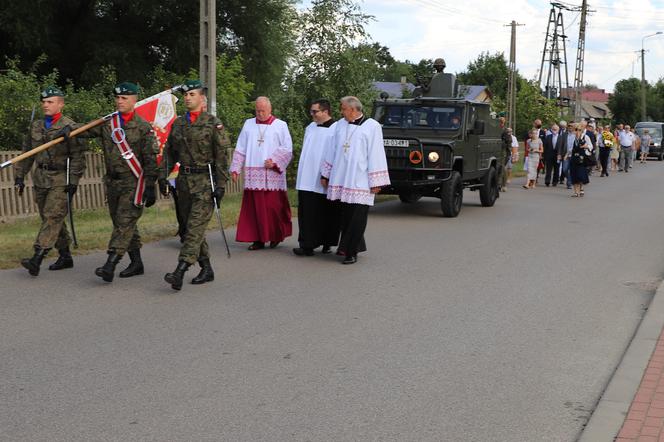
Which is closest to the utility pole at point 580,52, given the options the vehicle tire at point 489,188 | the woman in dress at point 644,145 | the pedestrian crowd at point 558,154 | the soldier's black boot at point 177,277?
the woman in dress at point 644,145

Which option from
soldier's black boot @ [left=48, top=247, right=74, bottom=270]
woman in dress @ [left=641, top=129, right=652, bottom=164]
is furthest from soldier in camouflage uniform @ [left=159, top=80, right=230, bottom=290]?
woman in dress @ [left=641, top=129, right=652, bottom=164]

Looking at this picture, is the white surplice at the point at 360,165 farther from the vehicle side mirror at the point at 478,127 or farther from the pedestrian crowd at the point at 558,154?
the pedestrian crowd at the point at 558,154

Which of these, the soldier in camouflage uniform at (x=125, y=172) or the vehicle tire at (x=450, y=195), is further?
the vehicle tire at (x=450, y=195)

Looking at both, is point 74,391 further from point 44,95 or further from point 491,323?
point 44,95

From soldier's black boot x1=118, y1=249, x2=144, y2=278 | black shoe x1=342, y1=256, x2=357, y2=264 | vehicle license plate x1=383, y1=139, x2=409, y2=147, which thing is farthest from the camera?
vehicle license plate x1=383, y1=139, x2=409, y2=147

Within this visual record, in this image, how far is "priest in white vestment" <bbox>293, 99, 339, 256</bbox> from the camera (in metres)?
10.7

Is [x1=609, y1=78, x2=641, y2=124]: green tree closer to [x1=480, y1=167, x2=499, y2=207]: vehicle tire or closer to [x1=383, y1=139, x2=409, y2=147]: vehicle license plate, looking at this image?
[x1=480, y1=167, x2=499, y2=207]: vehicle tire

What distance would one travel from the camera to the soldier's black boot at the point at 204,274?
8656mm

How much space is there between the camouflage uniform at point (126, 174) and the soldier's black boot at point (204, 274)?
699 millimetres

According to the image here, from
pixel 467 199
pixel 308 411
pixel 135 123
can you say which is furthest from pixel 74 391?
pixel 467 199

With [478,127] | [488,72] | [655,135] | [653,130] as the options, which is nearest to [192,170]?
[478,127]

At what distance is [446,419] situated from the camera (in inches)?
193

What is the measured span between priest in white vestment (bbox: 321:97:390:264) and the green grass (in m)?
2.82

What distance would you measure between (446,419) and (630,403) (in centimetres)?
109
